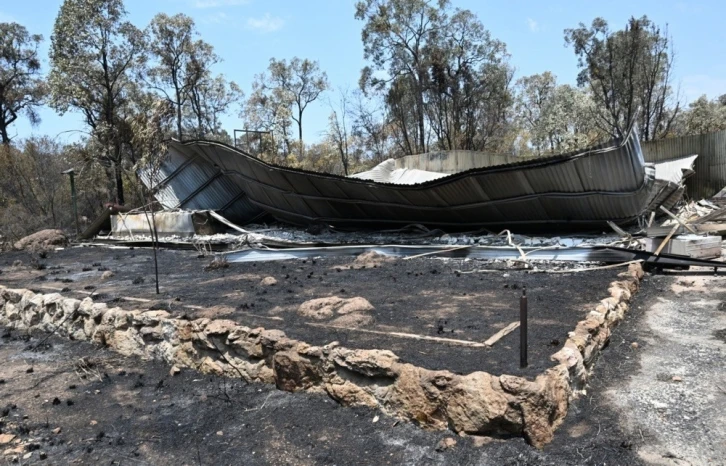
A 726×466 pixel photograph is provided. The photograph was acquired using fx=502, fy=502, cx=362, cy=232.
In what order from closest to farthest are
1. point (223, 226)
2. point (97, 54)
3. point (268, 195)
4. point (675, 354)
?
1. point (675, 354)
2. point (268, 195)
3. point (223, 226)
4. point (97, 54)

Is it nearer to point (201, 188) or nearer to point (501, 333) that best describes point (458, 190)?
point (501, 333)

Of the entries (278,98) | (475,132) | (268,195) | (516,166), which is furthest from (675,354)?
(278,98)

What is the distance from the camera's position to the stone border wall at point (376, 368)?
3340mm

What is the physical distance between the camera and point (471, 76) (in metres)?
28.2

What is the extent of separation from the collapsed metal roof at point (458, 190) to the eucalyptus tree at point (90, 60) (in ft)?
22.6

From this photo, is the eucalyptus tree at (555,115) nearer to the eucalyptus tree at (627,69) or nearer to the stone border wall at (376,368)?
the eucalyptus tree at (627,69)

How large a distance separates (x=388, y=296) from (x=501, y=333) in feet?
7.82

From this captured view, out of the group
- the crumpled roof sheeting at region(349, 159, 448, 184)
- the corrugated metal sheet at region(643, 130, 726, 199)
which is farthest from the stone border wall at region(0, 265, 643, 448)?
the corrugated metal sheet at region(643, 130, 726, 199)

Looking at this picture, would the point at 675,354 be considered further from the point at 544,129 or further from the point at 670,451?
the point at 544,129

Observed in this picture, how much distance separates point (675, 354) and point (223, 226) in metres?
14.0

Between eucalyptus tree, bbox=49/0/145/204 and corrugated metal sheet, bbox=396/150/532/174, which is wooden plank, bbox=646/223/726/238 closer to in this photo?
corrugated metal sheet, bbox=396/150/532/174

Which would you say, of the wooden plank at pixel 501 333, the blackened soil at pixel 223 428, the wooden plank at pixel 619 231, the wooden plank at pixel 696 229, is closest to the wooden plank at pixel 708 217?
the wooden plank at pixel 696 229

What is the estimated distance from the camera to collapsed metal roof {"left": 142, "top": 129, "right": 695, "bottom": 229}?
32.0 ft

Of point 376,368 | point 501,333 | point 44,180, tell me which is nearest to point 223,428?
point 376,368
